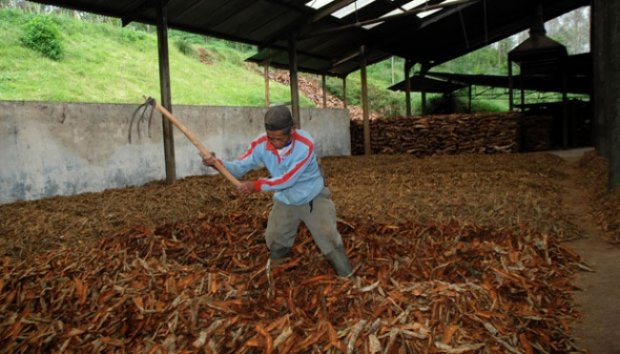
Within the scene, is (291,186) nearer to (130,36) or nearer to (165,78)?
(165,78)

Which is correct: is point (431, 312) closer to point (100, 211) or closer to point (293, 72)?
point (100, 211)

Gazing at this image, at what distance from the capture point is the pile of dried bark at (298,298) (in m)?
2.46

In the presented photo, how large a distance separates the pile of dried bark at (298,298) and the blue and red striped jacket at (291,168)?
65cm

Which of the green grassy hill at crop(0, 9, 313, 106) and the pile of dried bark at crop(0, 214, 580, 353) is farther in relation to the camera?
the green grassy hill at crop(0, 9, 313, 106)

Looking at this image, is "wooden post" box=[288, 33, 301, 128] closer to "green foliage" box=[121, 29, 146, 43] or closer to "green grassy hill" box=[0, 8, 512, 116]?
"green grassy hill" box=[0, 8, 512, 116]

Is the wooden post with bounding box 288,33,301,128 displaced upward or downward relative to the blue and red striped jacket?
upward

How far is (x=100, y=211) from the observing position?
587 centimetres

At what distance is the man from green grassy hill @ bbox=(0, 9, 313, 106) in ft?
51.7

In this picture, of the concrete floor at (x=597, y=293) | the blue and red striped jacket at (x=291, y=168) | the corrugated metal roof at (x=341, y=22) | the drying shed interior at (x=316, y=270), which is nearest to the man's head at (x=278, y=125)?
the blue and red striped jacket at (x=291, y=168)

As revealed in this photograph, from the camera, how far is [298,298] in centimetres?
310

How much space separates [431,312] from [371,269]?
38.7 inches

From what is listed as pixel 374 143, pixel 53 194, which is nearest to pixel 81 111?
pixel 53 194

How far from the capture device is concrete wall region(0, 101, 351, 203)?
6.60 meters

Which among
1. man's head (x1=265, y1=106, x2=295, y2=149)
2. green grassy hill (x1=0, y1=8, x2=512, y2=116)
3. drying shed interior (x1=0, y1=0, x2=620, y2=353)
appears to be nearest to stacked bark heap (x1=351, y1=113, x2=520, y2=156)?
drying shed interior (x1=0, y1=0, x2=620, y2=353)
